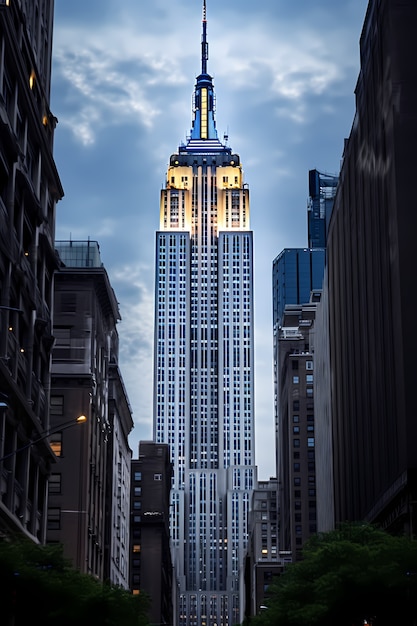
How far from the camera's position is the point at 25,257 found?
63344 mm

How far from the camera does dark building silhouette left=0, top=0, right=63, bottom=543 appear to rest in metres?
56.6

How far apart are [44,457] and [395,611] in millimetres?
22273

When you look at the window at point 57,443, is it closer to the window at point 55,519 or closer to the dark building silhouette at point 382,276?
the window at point 55,519

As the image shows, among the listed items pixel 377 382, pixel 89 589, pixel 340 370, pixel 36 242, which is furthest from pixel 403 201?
pixel 340 370

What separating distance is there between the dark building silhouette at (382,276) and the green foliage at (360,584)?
989 cm

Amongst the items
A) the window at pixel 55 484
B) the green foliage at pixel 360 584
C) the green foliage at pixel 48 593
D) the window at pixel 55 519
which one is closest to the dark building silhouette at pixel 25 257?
the green foliage at pixel 48 593

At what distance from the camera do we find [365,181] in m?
90.1

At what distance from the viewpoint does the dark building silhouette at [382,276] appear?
72688 mm

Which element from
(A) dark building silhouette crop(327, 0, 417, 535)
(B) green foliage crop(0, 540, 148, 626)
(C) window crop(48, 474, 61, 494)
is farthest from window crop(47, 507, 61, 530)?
(B) green foliage crop(0, 540, 148, 626)

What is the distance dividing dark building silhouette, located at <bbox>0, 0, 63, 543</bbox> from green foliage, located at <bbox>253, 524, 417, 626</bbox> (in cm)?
1482

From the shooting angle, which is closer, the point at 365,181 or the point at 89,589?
the point at 89,589

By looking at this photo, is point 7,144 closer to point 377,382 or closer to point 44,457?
point 44,457

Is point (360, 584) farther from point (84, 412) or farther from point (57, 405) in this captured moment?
point (57, 405)

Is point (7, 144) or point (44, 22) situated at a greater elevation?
point (44, 22)
